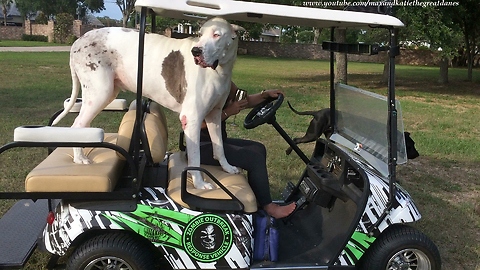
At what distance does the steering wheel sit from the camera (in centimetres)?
308

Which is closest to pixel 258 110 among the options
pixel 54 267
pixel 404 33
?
pixel 54 267

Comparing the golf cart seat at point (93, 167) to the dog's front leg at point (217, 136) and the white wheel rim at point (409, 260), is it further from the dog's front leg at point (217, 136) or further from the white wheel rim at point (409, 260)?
the white wheel rim at point (409, 260)

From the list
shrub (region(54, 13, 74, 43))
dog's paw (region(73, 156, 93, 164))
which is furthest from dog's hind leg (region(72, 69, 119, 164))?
shrub (region(54, 13, 74, 43))

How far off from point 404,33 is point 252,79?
5.33 metres

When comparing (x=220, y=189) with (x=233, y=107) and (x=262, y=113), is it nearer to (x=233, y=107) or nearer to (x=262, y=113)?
(x=262, y=113)

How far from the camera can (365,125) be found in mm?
3059

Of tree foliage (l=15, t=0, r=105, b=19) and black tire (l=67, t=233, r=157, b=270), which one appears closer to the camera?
black tire (l=67, t=233, r=157, b=270)

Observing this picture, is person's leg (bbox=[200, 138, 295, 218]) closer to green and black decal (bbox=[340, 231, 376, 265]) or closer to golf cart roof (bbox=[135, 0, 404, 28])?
green and black decal (bbox=[340, 231, 376, 265])

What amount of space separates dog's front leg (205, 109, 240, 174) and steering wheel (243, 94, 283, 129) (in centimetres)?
20

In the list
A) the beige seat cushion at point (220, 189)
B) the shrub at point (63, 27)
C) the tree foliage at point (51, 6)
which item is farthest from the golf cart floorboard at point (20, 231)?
the tree foliage at point (51, 6)

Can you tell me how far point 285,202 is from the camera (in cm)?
364

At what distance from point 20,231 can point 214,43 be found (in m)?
1.91

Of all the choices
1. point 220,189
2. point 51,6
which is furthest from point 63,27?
point 220,189

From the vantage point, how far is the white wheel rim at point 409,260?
2.74m
